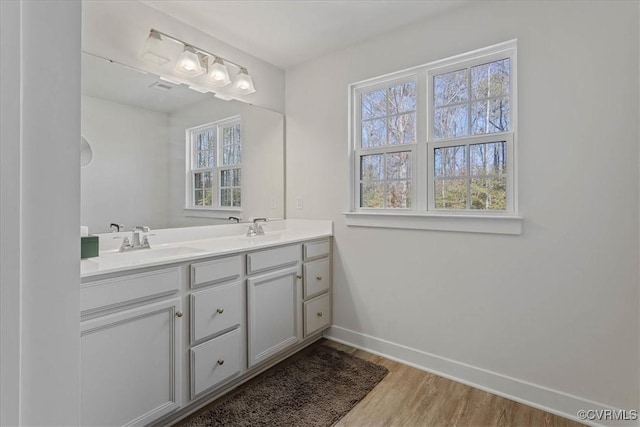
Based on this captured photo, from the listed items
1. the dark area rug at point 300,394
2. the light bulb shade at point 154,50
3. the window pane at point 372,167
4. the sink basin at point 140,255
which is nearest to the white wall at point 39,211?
the sink basin at point 140,255

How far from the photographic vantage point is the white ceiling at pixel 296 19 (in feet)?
6.86

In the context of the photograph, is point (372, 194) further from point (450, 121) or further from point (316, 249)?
point (450, 121)

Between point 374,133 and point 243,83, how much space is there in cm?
107

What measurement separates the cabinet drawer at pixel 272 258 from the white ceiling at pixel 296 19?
5.01ft

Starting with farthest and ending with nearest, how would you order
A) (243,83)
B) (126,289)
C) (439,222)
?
1. (243,83)
2. (439,222)
3. (126,289)

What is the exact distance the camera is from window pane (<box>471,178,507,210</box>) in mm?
2078

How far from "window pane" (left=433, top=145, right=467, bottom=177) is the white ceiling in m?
0.88

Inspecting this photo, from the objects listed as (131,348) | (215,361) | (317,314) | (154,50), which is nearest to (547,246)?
(317,314)

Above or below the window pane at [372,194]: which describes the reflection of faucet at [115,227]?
below

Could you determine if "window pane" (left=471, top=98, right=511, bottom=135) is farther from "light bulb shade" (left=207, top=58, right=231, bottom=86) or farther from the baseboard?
"light bulb shade" (left=207, top=58, right=231, bottom=86)

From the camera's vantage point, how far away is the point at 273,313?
2.25 m

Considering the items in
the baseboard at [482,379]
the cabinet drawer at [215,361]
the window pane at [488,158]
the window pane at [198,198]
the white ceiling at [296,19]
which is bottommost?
the baseboard at [482,379]

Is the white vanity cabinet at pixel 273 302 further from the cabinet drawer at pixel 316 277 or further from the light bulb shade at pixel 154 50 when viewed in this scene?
the light bulb shade at pixel 154 50

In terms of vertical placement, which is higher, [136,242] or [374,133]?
[374,133]
